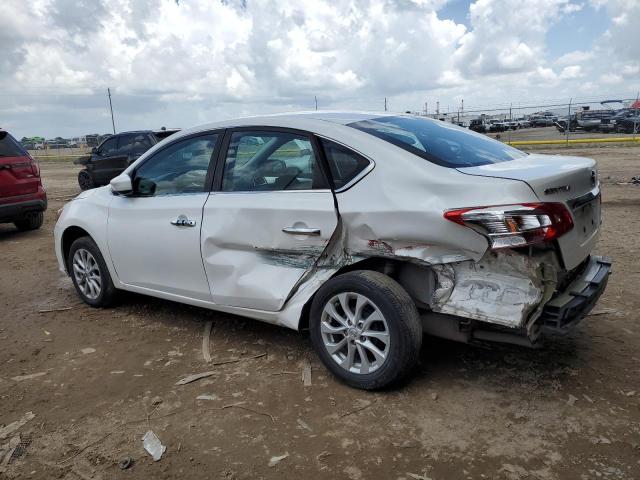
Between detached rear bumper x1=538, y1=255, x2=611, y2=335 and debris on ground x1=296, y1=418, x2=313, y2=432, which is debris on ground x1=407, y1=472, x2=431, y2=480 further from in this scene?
detached rear bumper x1=538, y1=255, x2=611, y2=335

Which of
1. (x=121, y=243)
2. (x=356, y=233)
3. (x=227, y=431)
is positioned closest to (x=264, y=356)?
(x=227, y=431)

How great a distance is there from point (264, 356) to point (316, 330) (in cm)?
67

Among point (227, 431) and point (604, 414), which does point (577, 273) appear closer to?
point (604, 414)

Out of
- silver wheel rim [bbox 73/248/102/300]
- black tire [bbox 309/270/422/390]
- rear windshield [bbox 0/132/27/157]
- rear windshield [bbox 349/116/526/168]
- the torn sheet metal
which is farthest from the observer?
rear windshield [bbox 0/132/27/157]

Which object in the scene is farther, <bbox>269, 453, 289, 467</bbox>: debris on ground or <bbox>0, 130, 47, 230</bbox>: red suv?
<bbox>0, 130, 47, 230</bbox>: red suv

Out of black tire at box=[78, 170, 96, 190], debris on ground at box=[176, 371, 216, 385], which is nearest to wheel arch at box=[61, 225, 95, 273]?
debris on ground at box=[176, 371, 216, 385]

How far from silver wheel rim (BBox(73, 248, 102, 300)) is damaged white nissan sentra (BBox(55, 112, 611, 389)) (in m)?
0.86

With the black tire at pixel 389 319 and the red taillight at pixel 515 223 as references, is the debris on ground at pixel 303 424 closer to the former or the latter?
the black tire at pixel 389 319

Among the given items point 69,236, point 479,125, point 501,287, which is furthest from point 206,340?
point 479,125

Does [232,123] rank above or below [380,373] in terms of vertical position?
above

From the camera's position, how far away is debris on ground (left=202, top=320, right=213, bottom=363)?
3.97 metres

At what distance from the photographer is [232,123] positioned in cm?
402

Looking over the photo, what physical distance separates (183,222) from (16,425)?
1.63 meters

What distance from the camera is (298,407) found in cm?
321
